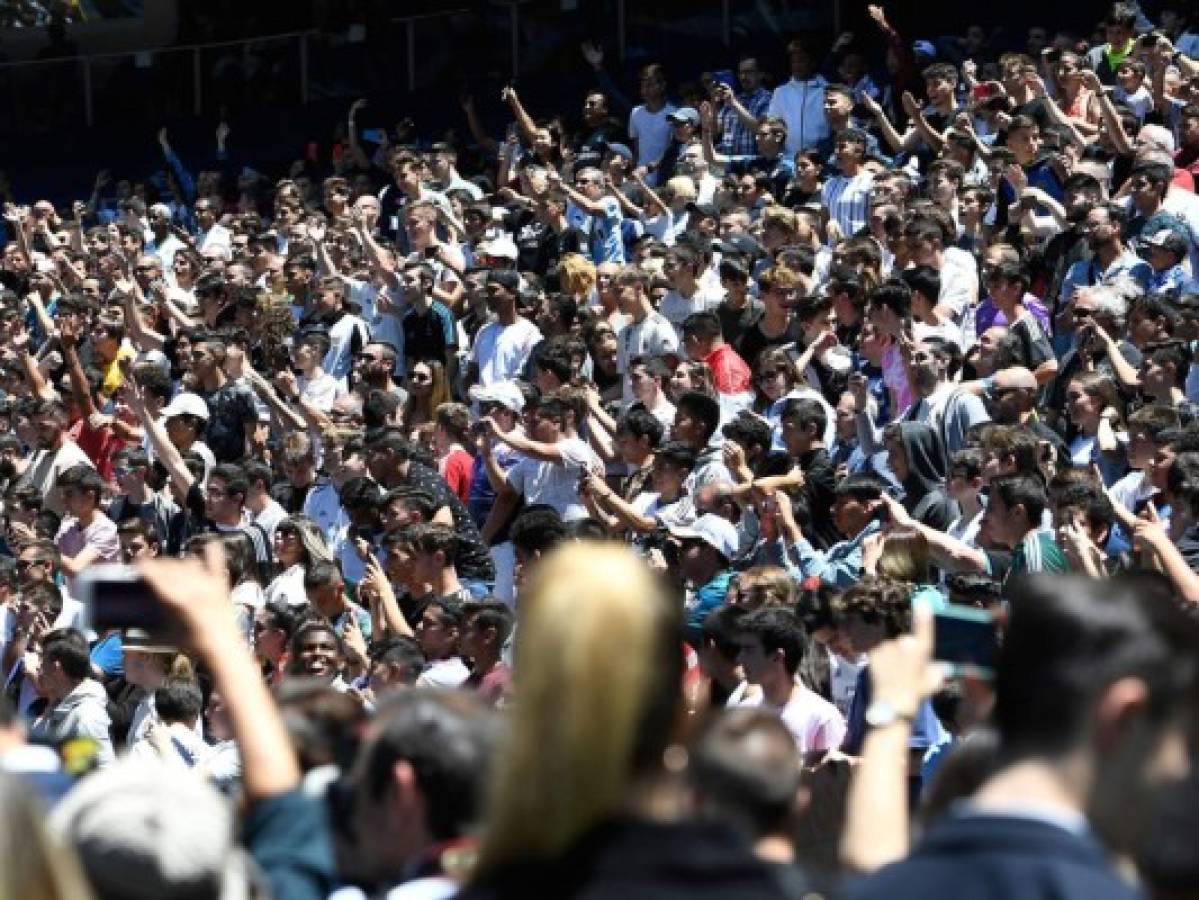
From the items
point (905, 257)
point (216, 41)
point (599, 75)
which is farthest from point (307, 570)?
point (216, 41)

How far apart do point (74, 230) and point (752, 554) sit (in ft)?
39.6

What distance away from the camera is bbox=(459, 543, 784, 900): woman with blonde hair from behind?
279 centimetres

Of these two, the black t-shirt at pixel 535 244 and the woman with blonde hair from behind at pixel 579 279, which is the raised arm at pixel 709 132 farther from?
the woman with blonde hair from behind at pixel 579 279

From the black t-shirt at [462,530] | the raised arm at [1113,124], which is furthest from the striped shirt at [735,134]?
the black t-shirt at [462,530]

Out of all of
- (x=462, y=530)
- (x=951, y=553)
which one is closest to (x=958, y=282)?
(x=462, y=530)

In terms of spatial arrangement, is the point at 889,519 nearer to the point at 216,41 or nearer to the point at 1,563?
the point at 1,563

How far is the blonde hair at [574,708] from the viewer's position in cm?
279

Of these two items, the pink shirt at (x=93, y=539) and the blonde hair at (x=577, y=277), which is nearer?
the pink shirt at (x=93, y=539)

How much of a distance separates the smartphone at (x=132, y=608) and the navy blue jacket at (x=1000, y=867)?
1.18 metres

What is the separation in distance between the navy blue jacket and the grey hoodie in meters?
7.15

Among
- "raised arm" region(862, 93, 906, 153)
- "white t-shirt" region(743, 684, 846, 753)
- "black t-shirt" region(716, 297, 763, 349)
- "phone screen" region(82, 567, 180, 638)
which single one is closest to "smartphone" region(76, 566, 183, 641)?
"phone screen" region(82, 567, 180, 638)

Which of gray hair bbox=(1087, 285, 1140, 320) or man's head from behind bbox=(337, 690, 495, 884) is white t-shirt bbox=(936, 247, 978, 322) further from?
man's head from behind bbox=(337, 690, 495, 884)

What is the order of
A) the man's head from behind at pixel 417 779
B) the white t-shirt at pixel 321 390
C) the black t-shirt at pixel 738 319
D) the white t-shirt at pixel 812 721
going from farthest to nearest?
the white t-shirt at pixel 321 390
the black t-shirt at pixel 738 319
the white t-shirt at pixel 812 721
the man's head from behind at pixel 417 779

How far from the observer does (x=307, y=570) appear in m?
10.8
